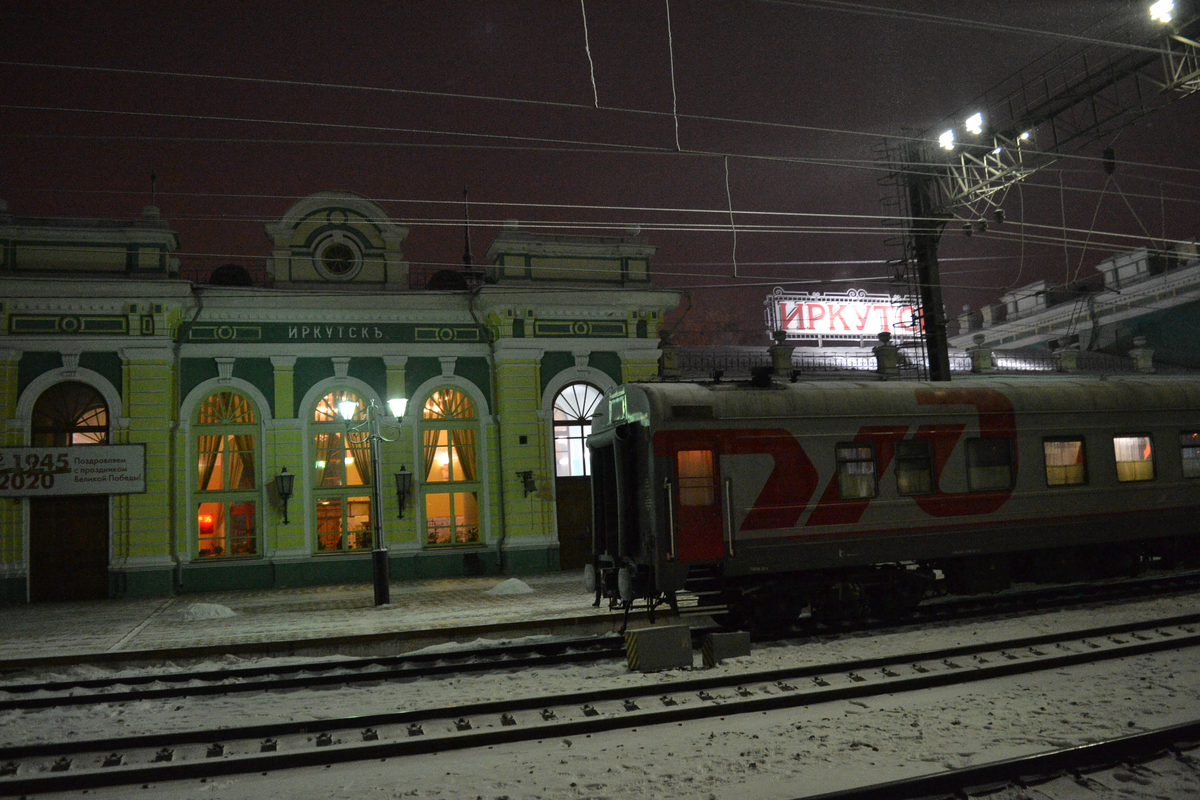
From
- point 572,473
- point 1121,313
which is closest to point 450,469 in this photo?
point 572,473

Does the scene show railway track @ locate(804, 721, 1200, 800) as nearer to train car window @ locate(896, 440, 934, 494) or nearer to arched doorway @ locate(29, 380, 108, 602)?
train car window @ locate(896, 440, 934, 494)

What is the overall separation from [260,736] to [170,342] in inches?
553

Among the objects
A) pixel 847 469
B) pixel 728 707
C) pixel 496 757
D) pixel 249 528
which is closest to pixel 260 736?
pixel 496 757

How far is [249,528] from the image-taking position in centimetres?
1925

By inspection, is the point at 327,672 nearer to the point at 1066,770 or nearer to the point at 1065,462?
the point at 1066,770

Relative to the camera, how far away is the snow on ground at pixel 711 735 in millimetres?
5840

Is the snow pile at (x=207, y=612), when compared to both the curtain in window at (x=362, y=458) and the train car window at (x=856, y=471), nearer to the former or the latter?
the curtain in window at (x=362, y=458)

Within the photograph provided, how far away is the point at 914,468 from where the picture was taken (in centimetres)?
1176

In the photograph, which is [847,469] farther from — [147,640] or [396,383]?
[396,383]

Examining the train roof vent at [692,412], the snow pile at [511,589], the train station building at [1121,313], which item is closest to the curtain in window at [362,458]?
the snow pile at [511,589]

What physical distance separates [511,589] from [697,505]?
23.1ft

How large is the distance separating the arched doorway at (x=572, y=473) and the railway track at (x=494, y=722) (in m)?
12.2

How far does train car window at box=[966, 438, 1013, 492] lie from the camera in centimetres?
1208

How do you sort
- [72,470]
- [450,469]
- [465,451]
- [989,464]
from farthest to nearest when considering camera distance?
[465,451], [450,469], [72,470], [989,464]
